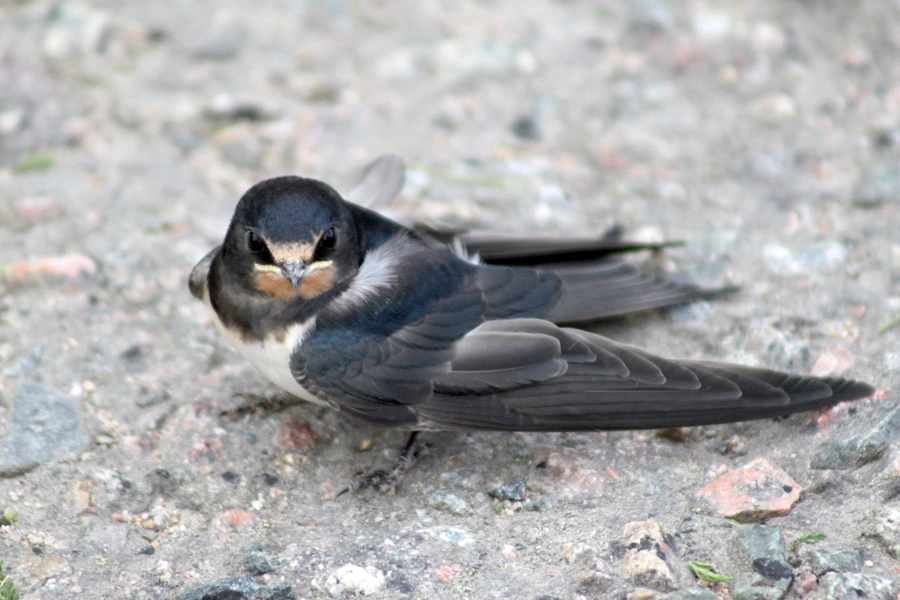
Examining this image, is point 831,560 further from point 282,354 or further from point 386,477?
point 282,354

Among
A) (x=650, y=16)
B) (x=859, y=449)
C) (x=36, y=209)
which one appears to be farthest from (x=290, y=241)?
(x=650, y=16)

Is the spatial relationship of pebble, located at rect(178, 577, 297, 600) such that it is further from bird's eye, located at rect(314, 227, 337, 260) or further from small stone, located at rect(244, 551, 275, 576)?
bird's eye, located at rect(314, 227, 337, 260)

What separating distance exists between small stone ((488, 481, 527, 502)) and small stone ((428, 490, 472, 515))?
9cm

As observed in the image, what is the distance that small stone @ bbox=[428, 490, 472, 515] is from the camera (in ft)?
9.52

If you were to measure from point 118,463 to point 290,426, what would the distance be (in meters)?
0.49

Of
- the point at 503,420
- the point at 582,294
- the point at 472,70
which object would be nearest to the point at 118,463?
the point at 503,420

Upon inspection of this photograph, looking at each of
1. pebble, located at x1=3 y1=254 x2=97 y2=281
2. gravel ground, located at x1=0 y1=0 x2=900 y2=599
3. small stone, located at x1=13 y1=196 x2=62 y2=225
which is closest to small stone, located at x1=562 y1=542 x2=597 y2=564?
gravel ground, located at x1=0 y1=0 x2=900 y2=599

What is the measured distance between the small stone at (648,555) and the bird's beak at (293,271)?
42.1 inches

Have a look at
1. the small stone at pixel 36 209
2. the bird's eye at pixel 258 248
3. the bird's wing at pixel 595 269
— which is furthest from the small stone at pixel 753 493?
the small stone at pixel 36 209

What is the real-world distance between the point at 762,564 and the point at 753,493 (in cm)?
27

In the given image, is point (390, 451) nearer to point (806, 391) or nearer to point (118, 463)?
point (118, 463)

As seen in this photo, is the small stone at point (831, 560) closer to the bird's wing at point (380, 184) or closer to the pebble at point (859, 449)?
the pebble at point (859, 449)

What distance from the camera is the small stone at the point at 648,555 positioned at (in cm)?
255

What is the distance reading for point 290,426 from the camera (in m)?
3.18
